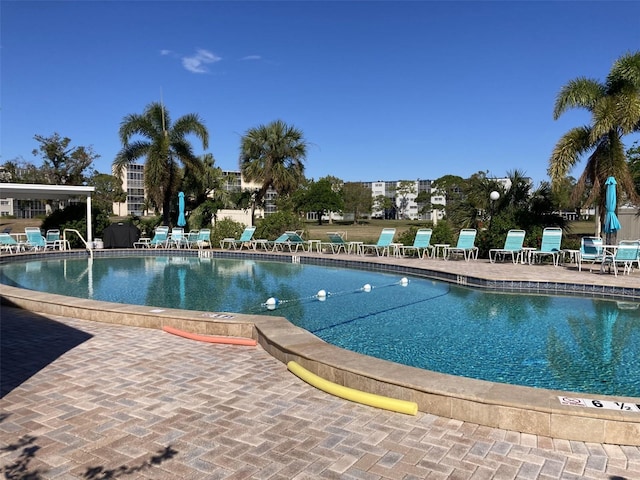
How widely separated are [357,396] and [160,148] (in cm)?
1965

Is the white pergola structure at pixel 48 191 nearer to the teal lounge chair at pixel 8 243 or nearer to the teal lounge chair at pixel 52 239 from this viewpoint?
the teal lounge chair at pixel 52 239

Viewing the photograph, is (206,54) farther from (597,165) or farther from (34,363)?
(34,363)

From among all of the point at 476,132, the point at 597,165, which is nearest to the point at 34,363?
the point at 597,165

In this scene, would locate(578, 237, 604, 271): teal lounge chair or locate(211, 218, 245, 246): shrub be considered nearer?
locate(578, 237, 604, 271): teal lounge chair

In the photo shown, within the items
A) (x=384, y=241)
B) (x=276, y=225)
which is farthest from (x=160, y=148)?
(x=384, y=241)

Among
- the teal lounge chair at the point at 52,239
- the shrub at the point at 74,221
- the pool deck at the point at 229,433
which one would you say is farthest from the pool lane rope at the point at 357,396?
the shrub at the point at 74,221

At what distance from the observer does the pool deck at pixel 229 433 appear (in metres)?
2.59

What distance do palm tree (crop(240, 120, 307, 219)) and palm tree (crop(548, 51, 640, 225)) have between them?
12.6 meters

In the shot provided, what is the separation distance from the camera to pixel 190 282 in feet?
37.0

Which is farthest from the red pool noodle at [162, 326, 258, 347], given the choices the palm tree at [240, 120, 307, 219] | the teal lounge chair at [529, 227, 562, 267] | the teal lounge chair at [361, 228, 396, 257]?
the palm tree at [240, 120, 307, 219]

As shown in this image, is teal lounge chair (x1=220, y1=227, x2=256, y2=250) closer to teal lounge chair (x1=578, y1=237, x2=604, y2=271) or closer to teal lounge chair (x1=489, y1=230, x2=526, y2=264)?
teal lounge chair (x1=489, y1=230, x2=526, y2=264)

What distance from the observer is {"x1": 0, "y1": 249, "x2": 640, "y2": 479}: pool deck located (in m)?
2.59

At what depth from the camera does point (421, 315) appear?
7.68 meters

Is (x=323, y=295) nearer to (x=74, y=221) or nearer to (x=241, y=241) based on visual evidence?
(x=241, y=241)
